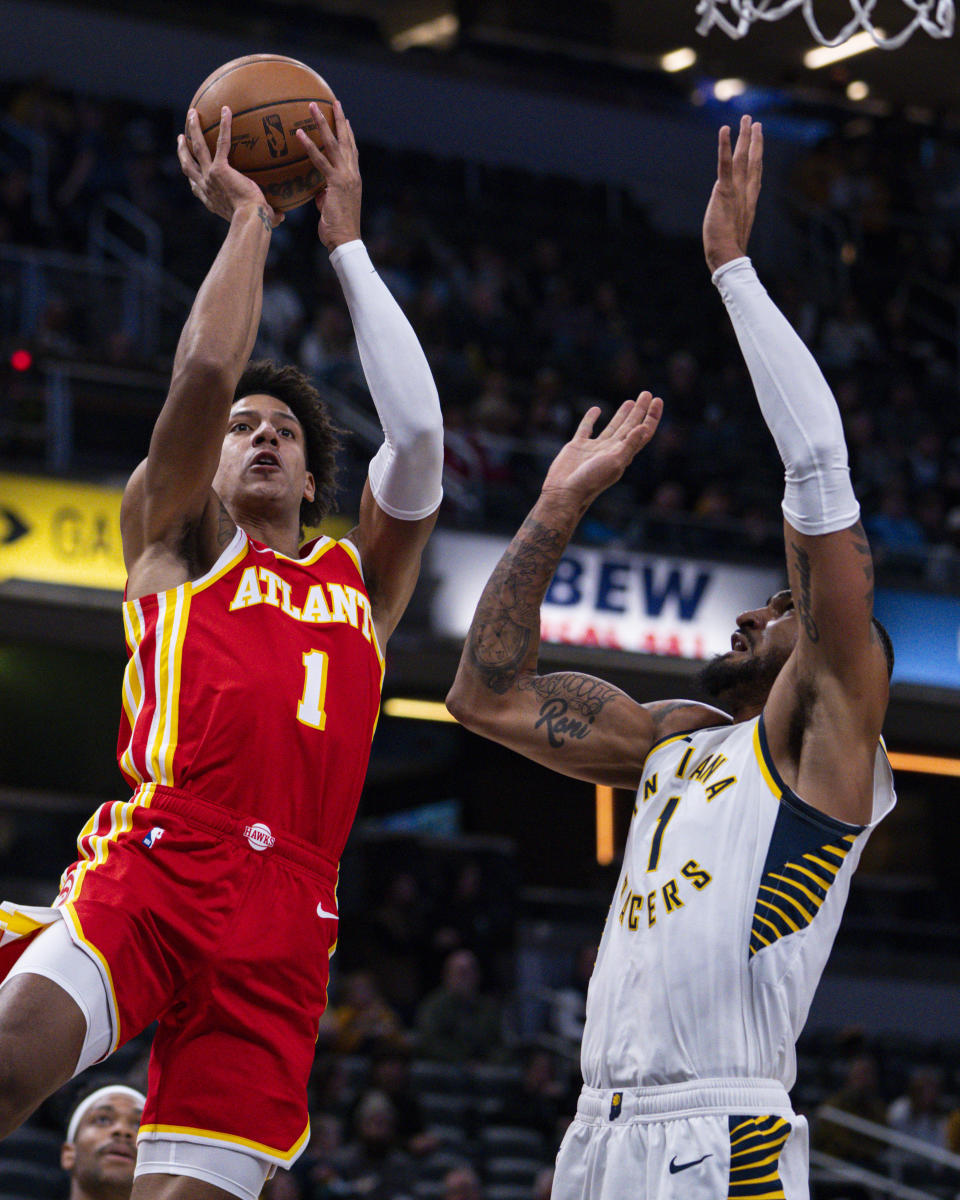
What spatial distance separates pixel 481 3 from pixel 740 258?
17.7 meters

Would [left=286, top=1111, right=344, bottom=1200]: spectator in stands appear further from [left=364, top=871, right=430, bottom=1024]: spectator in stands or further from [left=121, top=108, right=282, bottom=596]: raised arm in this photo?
[left=121, top=108, right=282, bottom=596]: raised arm

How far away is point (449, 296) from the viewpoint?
16.8 metres

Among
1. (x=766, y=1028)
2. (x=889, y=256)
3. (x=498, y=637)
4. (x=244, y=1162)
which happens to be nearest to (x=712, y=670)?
(x=498, y=637)

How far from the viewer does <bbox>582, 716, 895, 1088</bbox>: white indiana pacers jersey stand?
139 inches

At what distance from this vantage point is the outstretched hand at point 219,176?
3.83m

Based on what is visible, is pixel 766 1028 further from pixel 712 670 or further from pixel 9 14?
pixel 9 14

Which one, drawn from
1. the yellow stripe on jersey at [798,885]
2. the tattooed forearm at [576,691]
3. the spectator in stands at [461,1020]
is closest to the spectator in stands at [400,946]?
the spectator in stands at [461,1020]

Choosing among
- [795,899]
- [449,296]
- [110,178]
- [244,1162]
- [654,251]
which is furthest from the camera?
[654,251]

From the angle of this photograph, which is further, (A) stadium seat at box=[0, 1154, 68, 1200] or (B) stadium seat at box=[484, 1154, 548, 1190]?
(B) stadium seat at box=[484, 1154, 548, 1190]

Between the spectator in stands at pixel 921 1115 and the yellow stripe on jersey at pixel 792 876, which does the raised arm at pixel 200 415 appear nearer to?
the yellow stripe on jersey at pixel 792 876

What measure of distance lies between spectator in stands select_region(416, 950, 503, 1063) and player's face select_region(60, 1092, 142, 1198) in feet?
20.7

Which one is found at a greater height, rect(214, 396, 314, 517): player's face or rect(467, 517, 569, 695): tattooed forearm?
rect(214, 396, 314, 517): player's face

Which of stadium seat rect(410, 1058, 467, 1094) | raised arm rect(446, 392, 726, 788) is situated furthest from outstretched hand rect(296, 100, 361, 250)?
stadium seat rect(410, 1058, 467, 1094)

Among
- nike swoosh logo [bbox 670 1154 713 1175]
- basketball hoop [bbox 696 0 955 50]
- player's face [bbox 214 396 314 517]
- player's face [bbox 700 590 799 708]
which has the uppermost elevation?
basketball hoop [bbox 696 0 955 50]
